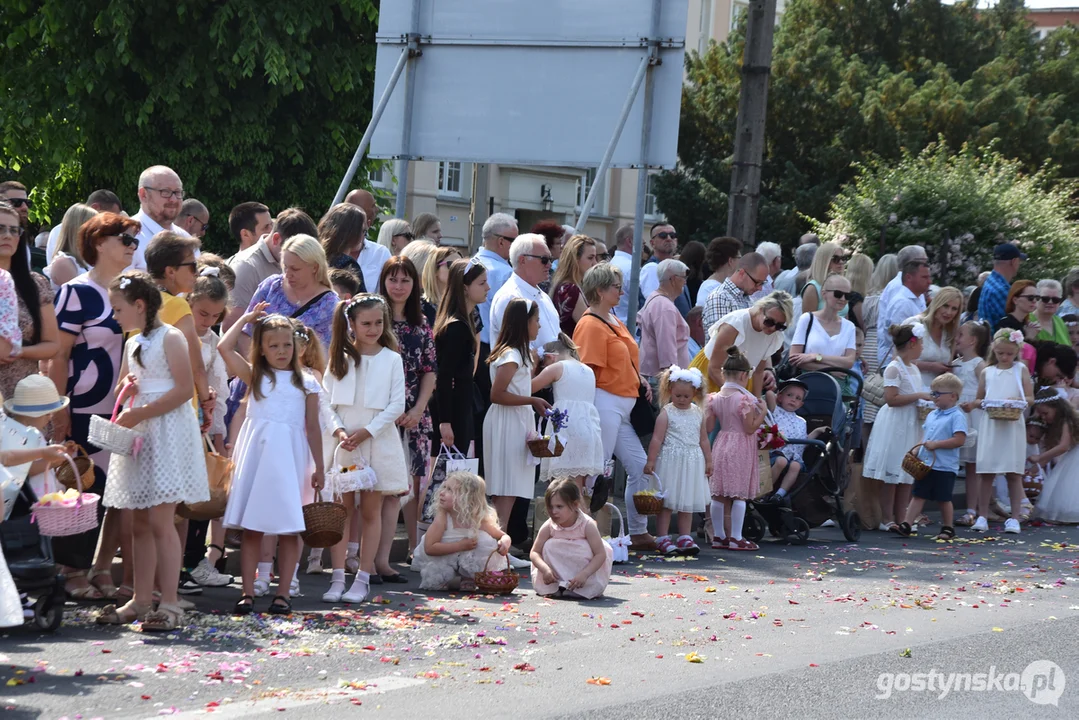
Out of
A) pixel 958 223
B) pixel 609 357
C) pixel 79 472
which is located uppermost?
pixel 958 223

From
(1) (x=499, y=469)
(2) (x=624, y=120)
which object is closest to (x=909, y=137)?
(2) (x=624, y=120)

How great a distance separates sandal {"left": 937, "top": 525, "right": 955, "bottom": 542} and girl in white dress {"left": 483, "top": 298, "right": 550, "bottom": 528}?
4.26 m

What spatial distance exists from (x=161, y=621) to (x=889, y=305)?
30.5ft

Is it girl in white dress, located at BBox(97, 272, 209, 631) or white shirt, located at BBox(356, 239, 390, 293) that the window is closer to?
white shirt, located at BBox(356, 239, 390, 293)

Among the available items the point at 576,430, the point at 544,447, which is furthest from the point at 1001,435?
the point at 544,447

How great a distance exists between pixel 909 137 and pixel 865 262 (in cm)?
2659

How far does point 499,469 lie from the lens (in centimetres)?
1028

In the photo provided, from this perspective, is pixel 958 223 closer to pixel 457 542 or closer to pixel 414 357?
pixel 414 357

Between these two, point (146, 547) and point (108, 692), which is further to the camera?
point (146, 547)

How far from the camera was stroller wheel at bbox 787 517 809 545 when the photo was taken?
12.2 meters

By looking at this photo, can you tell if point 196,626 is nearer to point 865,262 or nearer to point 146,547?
point 146,547

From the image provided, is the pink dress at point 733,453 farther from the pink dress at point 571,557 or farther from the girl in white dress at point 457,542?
the girl in white dress at point 457,542

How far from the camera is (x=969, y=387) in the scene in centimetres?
1420

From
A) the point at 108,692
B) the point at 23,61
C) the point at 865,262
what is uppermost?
the point at 23,61
